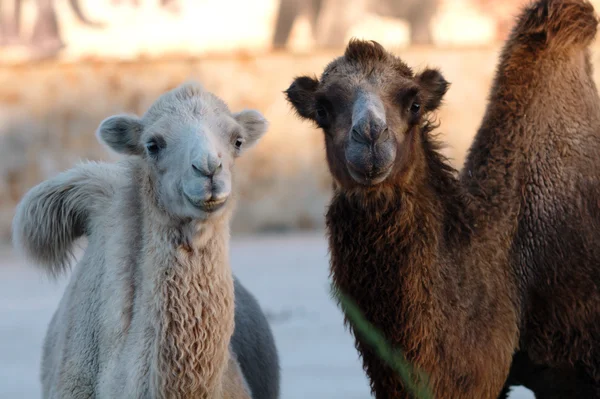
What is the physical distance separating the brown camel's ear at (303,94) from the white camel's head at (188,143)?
235 millimetres

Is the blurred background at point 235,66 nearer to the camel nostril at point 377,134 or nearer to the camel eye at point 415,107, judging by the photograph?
the camel eye at point 415,107

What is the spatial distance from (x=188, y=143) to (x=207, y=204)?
1.03 ft

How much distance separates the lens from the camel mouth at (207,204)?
14.3 ft

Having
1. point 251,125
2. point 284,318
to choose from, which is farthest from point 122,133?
point 284,318

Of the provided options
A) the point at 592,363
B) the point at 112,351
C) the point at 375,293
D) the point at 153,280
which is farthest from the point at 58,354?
the point at 592,363

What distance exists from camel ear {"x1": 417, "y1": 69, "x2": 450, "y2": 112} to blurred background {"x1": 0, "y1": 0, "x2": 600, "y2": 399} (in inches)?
306

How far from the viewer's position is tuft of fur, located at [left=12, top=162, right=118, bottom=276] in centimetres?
541

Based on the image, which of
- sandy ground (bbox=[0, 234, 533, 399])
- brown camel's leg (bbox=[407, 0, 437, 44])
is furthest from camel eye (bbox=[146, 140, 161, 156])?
brown camel's leg (bbox=[407, 0, 437, 44])

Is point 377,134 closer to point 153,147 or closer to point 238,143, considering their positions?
point 238,143

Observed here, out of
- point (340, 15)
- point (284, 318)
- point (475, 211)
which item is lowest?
point (284, 318)

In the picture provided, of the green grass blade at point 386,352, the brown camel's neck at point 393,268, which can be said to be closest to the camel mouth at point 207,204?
the brown camel's neck at point 393,268

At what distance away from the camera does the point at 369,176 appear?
15.4 ft

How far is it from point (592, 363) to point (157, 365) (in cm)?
220

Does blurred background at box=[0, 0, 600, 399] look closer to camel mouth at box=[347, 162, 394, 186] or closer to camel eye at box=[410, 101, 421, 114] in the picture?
camel eye at box=[410, 101, 421, 114]
